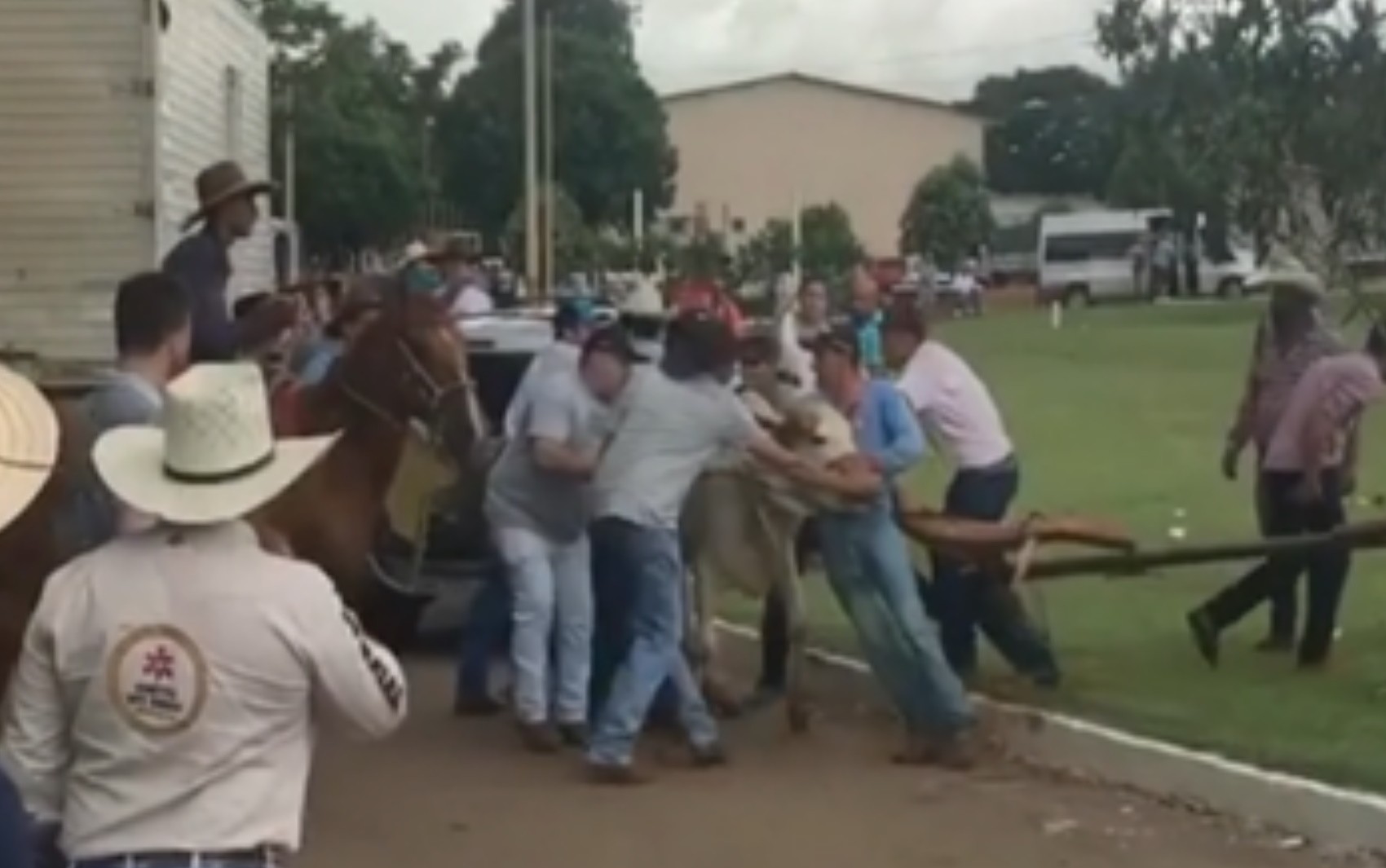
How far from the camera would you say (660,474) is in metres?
12.1

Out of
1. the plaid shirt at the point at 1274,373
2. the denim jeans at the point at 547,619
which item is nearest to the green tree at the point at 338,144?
the plaid shirt at the point at 1274,373

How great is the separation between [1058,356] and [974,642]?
1397 inches

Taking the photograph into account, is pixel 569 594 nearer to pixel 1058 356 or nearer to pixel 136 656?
pixel 136 656

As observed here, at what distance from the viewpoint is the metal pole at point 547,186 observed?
142 ft

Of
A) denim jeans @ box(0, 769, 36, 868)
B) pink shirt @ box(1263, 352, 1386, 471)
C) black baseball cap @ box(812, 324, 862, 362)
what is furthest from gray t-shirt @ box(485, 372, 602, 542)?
denim jeans @ box(0, 769, 36, 868)

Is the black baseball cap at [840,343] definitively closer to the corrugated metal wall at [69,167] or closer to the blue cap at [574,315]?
the blue cap at [574,315]

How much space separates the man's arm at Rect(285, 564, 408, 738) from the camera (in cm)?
543

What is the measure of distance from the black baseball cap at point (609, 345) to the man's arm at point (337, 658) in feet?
24.0

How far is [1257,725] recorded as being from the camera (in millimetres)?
→ 12500

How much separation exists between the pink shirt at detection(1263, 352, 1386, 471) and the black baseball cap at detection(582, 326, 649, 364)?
123 inches

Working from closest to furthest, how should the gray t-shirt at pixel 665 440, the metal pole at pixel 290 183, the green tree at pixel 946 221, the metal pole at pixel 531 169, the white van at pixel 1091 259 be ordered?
the gray t-shirt at pixel 665 440 → the metal pole at pixel 290 183 → the metal pole at pixel 531 169 → the white van at pixel 1091 259 → the green tree at pixel 946 221

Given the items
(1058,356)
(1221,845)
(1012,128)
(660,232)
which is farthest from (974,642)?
(1012,128)

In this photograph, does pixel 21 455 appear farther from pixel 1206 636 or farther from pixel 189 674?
pixel 1206 636

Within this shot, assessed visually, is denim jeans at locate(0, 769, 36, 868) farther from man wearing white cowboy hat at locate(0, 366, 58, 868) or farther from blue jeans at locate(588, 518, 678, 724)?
blue jeans at locate(588, 518, 678, 724)
